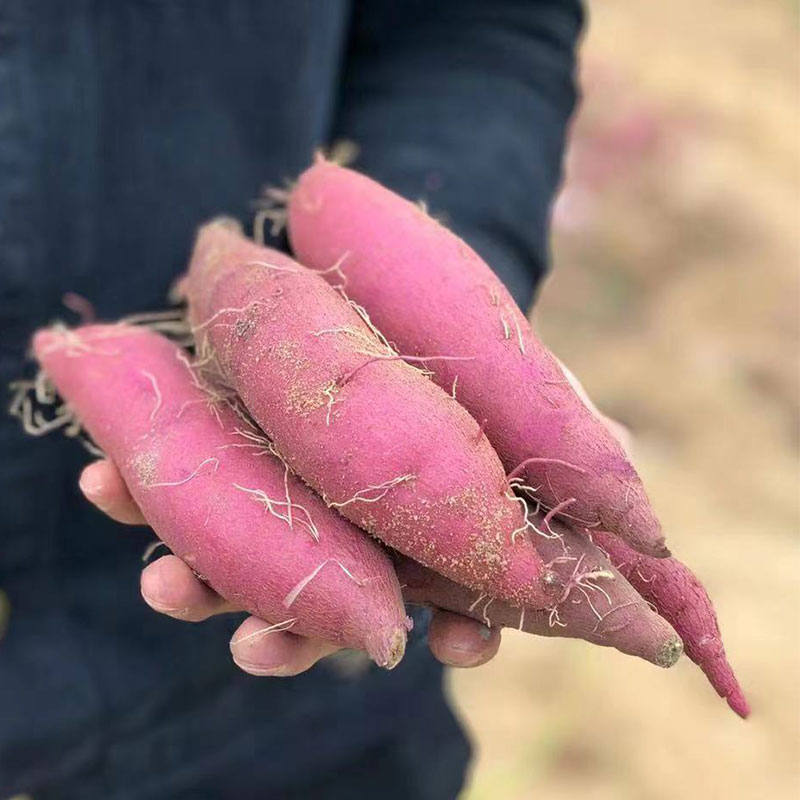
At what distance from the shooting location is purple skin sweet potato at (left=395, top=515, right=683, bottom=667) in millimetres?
562

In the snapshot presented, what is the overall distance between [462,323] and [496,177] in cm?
42

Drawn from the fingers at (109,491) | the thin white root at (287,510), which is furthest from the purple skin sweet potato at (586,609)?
the fingers at (109,491)

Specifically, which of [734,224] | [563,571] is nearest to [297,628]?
[563,571]

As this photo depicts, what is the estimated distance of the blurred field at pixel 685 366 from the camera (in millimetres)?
1746

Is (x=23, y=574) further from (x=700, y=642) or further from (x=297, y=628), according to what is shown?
(x=700, y=642)

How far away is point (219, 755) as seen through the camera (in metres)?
1.03

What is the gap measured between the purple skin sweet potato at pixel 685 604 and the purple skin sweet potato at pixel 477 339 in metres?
0.06

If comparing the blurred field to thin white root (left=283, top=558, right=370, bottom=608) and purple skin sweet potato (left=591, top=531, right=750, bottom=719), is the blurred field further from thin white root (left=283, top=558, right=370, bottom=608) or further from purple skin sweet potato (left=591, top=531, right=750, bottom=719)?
thin white root (left=283, top=558, right=370, bottom=608)

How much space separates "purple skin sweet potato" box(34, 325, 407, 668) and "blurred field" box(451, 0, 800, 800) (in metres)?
1.34

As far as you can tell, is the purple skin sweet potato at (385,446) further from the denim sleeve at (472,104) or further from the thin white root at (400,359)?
the denim sleeve at (472,104)

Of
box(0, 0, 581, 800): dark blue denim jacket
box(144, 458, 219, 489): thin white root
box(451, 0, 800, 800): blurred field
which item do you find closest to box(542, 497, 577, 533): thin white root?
box(144, 458, 219, 489): thin white root

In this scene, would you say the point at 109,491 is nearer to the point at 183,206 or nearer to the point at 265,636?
the point at 265,636

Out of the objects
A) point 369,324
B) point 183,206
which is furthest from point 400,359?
point 183,206

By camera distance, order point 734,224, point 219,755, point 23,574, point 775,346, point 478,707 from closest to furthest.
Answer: point 23,574, point 219,755, point 478,707, point 775,346, point 734,224
